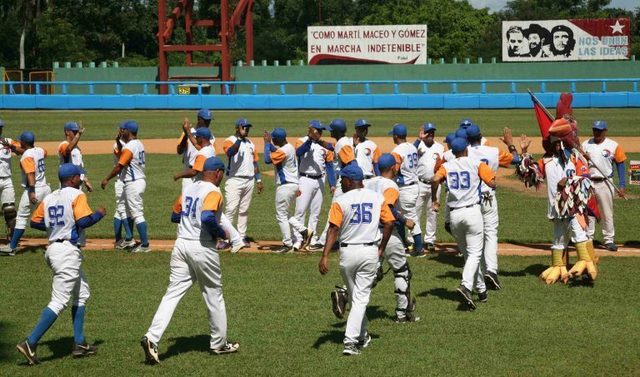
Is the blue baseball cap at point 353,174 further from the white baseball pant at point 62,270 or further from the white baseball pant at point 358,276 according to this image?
the white baseball pant at point 62,270

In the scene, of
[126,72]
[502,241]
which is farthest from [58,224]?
[126,72]

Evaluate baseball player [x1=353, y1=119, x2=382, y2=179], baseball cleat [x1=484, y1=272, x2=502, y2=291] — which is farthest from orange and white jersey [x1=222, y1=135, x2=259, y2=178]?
baseball cleat [x1=484, y1=272, x2=502, y2=291]

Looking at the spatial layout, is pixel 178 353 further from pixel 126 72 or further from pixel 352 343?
pixel 126 72

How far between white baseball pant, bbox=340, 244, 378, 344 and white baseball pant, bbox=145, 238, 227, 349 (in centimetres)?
130

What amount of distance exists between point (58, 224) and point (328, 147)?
639 centimetres

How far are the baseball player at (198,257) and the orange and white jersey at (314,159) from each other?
5.71 metres

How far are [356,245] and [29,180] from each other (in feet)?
23.9

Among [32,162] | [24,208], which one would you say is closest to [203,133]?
[32,162]

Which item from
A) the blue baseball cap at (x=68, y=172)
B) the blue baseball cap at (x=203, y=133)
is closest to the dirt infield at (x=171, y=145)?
the blue baseball cap at (x=203, y=133)

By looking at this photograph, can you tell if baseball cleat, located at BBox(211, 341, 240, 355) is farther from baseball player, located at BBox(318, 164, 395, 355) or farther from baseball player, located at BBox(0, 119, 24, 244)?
baseball player, located at BBox(0, 119, 24, 244)

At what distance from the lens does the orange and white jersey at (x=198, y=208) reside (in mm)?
9562

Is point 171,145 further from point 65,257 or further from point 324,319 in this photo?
point 65,257

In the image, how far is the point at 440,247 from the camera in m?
16.2

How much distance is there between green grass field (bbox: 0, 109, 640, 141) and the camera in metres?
36.3
